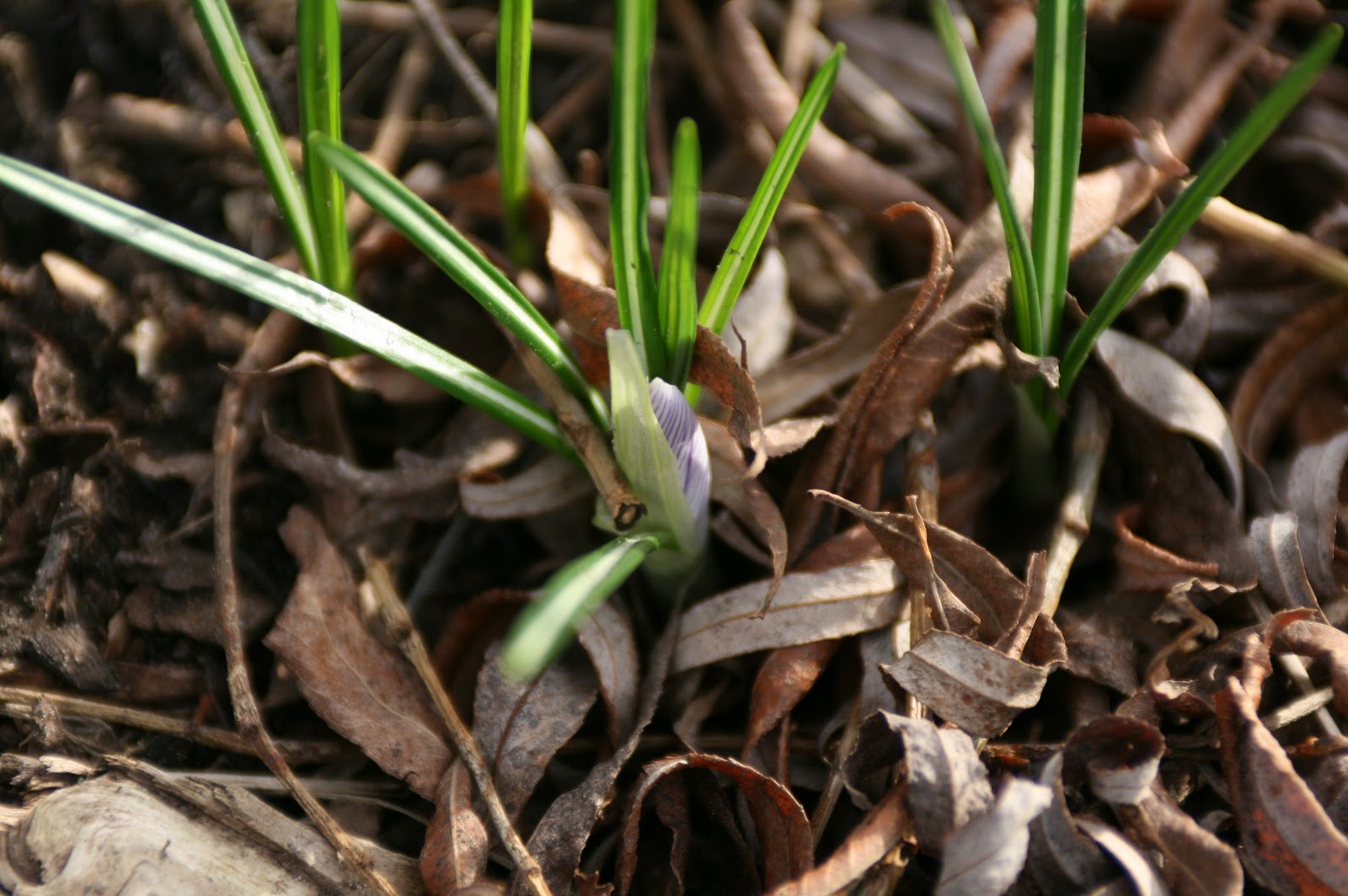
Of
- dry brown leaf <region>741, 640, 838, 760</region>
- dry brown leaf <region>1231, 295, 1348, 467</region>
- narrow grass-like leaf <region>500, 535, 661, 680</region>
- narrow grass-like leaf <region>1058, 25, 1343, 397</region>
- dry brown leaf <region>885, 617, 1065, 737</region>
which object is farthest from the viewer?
dry brown leaf <region>1231, 295, 1348, 467</region>

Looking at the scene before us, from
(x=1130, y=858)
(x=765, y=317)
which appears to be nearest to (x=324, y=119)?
(x=765, y=317)

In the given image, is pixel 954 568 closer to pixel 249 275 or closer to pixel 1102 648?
pixel 1102 648

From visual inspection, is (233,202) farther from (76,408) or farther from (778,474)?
(778,474)

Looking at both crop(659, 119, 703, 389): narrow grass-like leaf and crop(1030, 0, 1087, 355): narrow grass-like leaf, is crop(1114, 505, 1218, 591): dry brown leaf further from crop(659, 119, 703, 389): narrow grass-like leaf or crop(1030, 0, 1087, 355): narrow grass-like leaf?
crop(659, 119, 703, 389): narrow grass-like leaf

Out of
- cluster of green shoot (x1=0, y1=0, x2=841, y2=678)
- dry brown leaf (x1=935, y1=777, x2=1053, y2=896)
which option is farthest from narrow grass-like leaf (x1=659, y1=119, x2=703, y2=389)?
dry brown leaf (x1=935, y1=777, x2=1053, y2=896)

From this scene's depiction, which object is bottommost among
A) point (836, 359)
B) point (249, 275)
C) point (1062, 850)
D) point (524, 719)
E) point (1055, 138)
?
point (524, 719)

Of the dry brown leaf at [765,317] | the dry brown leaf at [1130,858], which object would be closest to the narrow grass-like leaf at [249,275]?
the dry brown leaf at [765,317]
